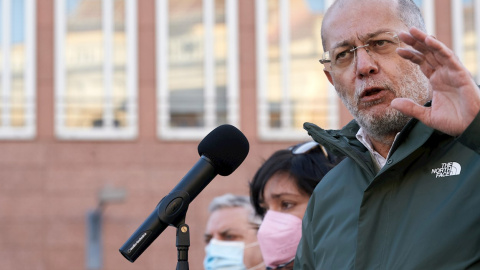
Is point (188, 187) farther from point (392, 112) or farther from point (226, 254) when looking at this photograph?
point (226, 254)

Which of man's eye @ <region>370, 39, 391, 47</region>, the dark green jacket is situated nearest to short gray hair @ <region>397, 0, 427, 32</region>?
man's eye @ <region>370, 39, 391, 47</region>

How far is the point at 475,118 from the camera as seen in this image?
8.62 feet

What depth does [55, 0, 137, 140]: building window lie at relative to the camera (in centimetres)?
1714

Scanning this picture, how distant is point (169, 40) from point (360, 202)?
14.4 meters

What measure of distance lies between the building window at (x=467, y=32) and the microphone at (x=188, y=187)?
47.5ft

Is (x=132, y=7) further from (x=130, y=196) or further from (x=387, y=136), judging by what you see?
(x=387, y=136)

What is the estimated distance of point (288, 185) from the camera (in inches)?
187

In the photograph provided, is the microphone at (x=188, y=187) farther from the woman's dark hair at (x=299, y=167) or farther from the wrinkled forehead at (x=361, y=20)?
the woman's dark hair at (x=299, y=167)

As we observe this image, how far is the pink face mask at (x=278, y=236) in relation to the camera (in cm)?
484

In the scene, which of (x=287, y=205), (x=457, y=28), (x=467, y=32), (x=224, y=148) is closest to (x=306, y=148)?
(x=287, y=205)

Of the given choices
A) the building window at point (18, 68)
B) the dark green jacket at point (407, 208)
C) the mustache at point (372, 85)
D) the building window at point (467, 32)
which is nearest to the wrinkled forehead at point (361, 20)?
the mustache at point (372, 85)

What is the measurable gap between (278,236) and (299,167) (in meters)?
0.37

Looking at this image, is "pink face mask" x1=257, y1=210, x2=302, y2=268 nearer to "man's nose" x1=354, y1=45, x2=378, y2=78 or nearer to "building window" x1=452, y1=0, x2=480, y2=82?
"man's nose" x1=354, y1=45, x2=378, y2=78

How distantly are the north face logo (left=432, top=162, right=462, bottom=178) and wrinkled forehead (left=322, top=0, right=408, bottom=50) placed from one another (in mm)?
577
